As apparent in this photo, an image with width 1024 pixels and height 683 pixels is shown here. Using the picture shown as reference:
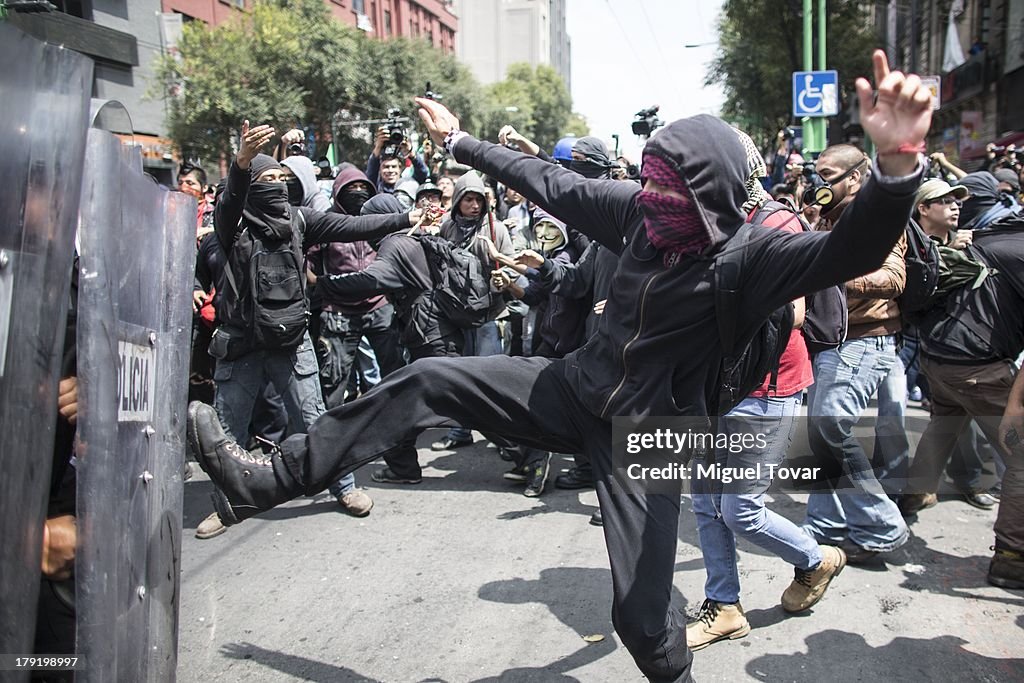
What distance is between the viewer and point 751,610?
3.81 meters

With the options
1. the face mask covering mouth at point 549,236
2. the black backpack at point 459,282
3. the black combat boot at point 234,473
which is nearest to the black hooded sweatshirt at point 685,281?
the black combat boot at point 234,473

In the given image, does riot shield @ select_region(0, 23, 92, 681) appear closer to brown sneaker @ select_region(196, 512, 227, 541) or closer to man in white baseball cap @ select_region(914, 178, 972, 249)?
brown sneaker @ select_region(196, 512, 227, 541)

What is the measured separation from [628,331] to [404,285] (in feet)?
11.5

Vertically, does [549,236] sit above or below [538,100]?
below

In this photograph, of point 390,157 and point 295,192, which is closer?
point 295,192

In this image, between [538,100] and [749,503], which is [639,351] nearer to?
[749,503]

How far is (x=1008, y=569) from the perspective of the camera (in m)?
3.98

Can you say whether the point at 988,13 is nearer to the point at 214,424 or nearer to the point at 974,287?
the point at 974,287

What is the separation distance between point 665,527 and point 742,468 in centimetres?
101

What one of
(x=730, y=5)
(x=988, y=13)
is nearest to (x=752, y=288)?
(x=988, y=13)

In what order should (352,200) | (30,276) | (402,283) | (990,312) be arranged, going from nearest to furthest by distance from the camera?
1. (30,276)
2. (990,312)
3. (402,283)
4. (352,200)

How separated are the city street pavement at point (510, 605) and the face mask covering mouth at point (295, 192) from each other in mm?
1978

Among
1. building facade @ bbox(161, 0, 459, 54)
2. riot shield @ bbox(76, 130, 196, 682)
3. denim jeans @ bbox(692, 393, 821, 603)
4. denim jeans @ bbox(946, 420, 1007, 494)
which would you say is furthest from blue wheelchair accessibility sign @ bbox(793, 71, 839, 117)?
building facade @ bbox(161, 0, 459, 54)

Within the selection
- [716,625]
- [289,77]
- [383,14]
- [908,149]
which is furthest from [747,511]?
[383,14]
